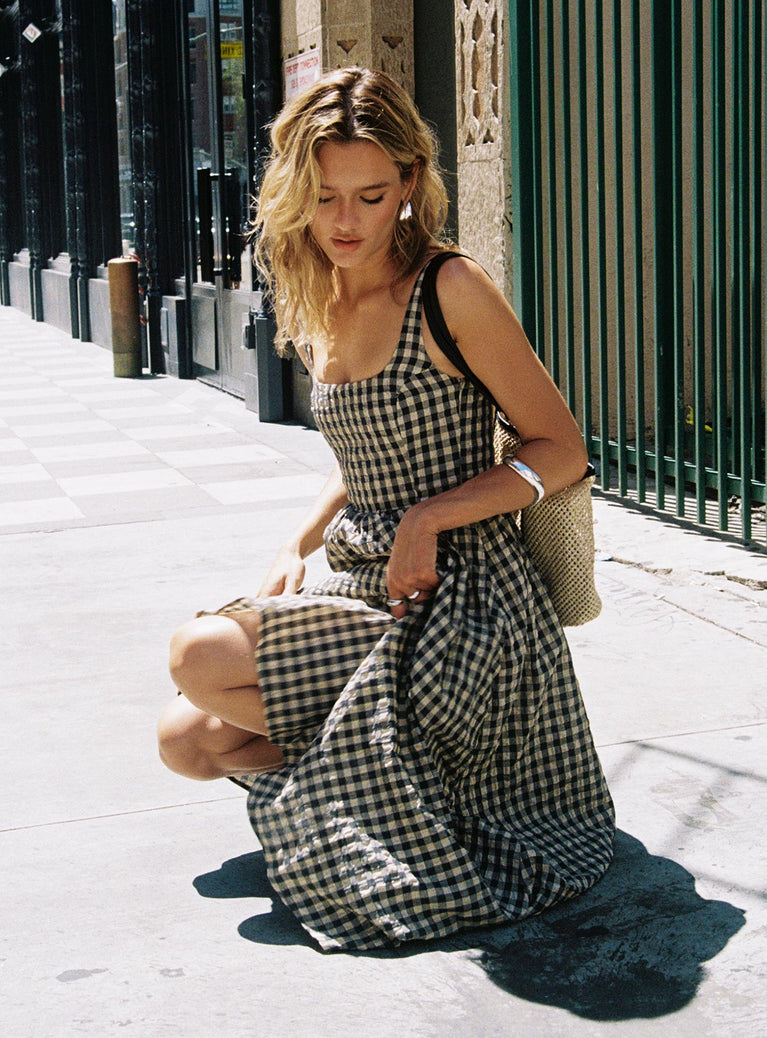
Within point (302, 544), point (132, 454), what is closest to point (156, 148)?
point (132, 454)

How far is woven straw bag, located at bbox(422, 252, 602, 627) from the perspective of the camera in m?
2.95

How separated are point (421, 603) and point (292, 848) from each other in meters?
0.53

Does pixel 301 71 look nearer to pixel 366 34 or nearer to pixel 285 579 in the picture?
pixel 366 34

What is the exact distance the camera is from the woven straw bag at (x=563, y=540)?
9.68 feet

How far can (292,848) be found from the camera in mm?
2744

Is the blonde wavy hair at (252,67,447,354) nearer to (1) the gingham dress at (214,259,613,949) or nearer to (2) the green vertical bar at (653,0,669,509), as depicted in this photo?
(1) the gingham dress at (214,259,613,949)

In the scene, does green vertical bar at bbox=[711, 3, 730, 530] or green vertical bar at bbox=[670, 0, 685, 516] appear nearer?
green vertical bar at bbox=[711, 3, 730, 530]

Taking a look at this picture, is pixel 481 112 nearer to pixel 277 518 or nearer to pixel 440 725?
pixel 277 518

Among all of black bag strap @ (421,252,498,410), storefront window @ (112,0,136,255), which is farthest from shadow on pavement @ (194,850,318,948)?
storefront window @ (112,0,136,255)

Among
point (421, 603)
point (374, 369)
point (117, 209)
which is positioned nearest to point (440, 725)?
point (421, 603)

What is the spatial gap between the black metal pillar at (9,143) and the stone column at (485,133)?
49.7 ft

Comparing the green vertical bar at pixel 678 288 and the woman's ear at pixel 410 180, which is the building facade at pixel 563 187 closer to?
the green vertical bar at pixel 678 288

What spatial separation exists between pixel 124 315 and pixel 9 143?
10547 millimetres

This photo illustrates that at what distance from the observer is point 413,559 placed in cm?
274
